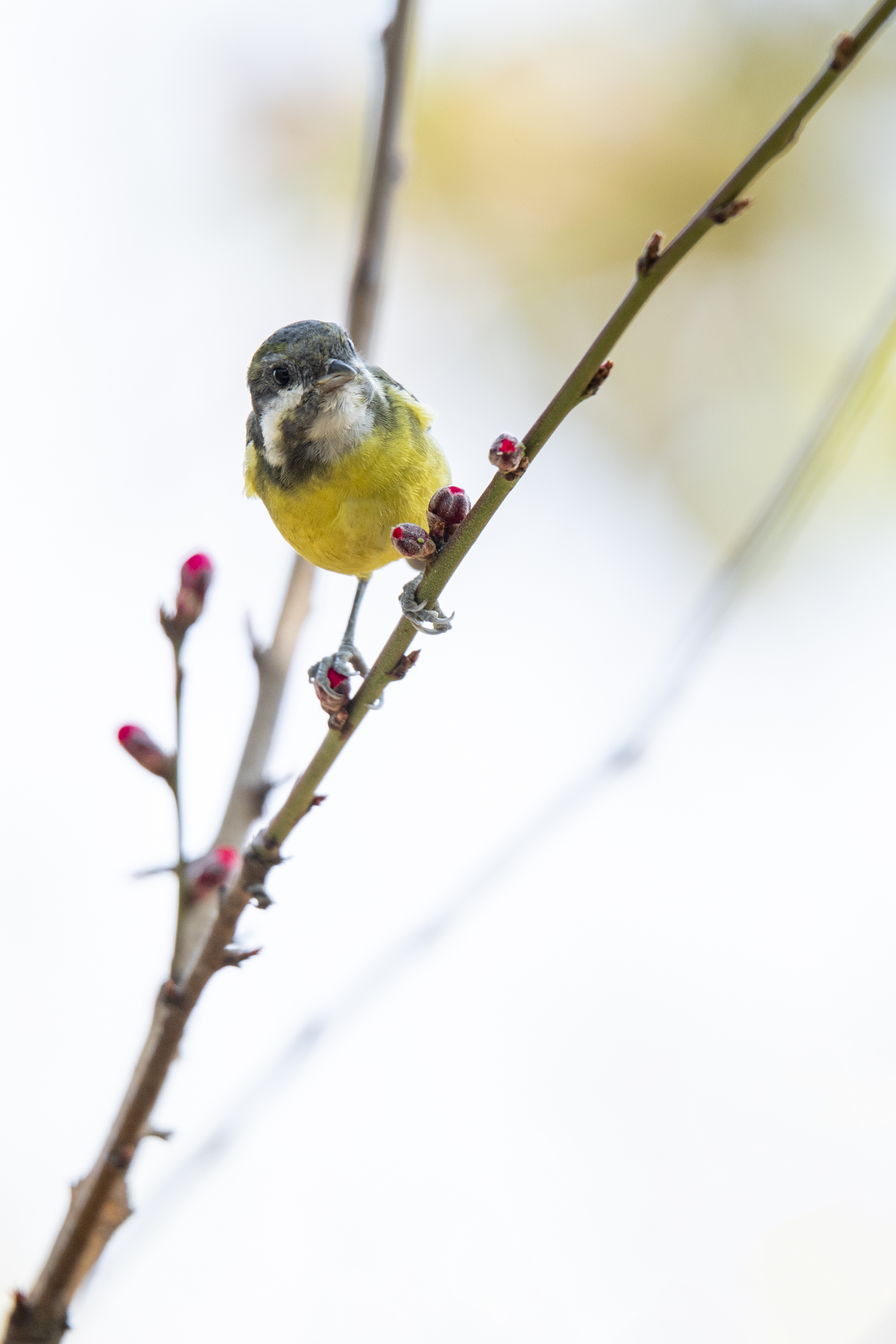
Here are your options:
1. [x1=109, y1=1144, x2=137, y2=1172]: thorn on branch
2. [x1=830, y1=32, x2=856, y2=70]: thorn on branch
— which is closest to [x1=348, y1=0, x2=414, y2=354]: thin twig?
[x1=830, y1=32, x2=856, y2=70]: thorn on branch

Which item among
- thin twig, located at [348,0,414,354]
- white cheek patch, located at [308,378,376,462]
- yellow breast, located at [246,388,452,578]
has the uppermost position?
thin twig, located at [348,0,414,354]

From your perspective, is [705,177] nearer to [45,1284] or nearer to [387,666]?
[387,666]

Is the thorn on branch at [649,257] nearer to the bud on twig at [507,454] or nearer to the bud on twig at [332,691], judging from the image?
the bud on twig at [507,454]

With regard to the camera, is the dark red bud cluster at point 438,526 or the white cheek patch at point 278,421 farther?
the white cheek patch at point 278,421

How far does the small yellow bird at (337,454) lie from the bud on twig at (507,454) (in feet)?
4.00

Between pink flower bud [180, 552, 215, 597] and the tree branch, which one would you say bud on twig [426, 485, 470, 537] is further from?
pink flower bud [180, 552, 215, 597]

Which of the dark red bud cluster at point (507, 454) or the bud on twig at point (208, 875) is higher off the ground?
the dark red bud cluster at point (507, 454)

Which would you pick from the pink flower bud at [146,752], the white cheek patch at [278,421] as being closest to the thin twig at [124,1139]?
the pink flower bud at [146,752]

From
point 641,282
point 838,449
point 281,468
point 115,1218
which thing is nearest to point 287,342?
point 281,468

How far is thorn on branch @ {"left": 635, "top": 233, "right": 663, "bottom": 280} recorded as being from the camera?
142cm

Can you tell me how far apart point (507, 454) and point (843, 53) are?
589mm

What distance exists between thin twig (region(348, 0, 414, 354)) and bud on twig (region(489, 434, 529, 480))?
1638 millimetres

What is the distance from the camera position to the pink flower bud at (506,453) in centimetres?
150

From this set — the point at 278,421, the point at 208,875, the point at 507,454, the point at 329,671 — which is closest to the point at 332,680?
the point at 329,671
